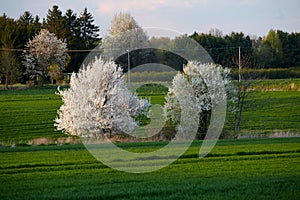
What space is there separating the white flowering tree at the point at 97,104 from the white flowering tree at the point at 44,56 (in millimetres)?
42175

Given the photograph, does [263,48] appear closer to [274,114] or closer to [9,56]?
[274,114]

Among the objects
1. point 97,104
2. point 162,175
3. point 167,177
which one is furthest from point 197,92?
point 167,177

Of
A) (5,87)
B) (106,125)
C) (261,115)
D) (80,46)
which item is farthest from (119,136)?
(80,46)

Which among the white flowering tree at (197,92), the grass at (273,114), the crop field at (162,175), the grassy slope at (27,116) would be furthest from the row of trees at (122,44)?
the crop field at (162,175)

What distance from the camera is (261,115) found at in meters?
42.8

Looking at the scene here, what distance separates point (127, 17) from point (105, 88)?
42.1 meters

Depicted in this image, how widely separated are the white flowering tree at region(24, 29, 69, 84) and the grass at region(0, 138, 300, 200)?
53215 millimetres

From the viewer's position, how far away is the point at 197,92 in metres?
30.4

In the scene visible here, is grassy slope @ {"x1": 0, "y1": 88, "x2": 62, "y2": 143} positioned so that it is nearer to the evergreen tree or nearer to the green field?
the green field

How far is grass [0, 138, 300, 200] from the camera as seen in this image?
11.5 m

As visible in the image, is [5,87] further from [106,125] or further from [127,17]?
[106,125]

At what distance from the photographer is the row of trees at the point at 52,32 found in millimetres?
66000

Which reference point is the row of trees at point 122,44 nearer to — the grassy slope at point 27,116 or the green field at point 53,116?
the green field at point 53,116

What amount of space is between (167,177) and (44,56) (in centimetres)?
6341
